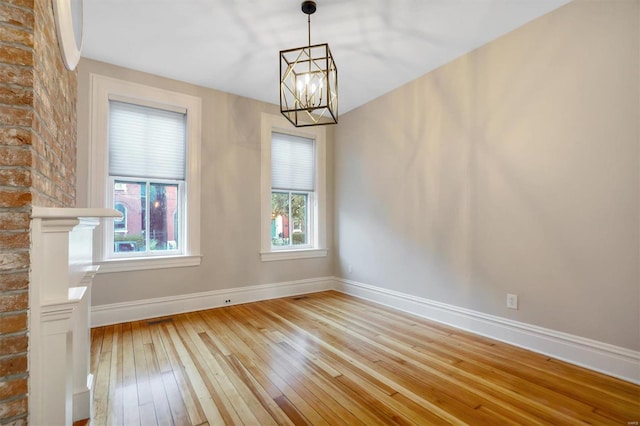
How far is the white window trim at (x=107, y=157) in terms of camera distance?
320cm

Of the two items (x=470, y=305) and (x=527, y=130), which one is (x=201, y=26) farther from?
(x=470, y=305)

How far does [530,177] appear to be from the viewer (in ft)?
8.78

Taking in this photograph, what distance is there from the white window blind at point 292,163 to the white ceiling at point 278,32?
3.67 ft

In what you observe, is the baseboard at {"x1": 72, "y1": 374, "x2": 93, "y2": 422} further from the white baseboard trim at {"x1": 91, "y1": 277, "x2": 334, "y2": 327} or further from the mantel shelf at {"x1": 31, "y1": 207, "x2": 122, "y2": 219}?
the white baseboard trim at {"x1": 91, "y1": 277, "x2": 334, "y2": 327}

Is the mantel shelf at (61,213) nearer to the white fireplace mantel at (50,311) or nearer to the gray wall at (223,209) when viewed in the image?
the white fireplace mantel at (50,311)

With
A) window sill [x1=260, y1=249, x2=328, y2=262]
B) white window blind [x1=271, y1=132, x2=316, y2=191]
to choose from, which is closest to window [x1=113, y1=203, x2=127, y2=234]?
window sill [x1=260, y1=249, x2=328, y2=262]

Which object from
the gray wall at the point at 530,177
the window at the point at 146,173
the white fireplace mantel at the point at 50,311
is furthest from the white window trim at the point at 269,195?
the white fireplace mantel at the point at 50,311

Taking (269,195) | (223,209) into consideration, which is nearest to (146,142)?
(223,209)

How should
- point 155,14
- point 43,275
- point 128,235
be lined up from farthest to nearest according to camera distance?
1. point 128,235
2. point 155,14
3. point 43,275

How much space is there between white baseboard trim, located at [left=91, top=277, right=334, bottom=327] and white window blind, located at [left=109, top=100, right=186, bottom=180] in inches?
57.8

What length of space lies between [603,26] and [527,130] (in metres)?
0.84

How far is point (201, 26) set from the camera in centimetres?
272

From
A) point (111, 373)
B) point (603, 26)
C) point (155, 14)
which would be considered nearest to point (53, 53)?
point (155, 14)

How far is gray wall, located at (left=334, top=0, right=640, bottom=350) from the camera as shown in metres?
2.21
